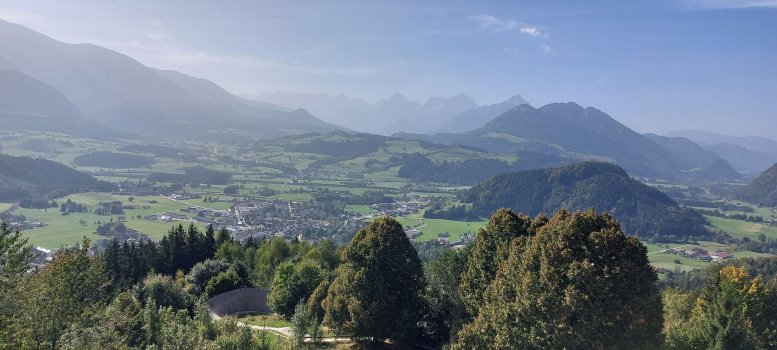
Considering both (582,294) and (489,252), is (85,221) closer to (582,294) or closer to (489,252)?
(489,252)

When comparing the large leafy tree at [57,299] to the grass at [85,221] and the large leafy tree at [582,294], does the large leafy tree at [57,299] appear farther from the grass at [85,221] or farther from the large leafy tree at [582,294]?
the grass at [85,221]

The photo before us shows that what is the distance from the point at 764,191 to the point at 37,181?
750 ft

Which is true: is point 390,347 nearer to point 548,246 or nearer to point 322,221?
point 548,246

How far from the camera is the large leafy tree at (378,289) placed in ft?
72.4

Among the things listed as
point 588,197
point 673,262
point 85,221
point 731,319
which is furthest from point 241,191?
point 731,319

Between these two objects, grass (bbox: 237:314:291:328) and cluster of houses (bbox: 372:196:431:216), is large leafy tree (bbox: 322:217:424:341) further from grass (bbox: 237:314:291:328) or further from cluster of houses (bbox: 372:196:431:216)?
cluster of houses (bbox: 372:196:431:216)

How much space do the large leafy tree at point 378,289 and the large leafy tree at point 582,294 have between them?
17.2 feet

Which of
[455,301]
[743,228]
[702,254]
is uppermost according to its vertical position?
[455,301]

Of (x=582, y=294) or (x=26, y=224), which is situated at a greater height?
(x=582, y=294)

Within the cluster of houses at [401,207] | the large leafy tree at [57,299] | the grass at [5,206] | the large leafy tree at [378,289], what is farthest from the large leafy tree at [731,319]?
the grass at [5,206]

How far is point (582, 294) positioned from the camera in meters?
16.3

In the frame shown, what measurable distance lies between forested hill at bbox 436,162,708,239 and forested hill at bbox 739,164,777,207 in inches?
2624

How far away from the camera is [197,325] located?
17672 millimetres

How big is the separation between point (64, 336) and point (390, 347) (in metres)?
13.6
